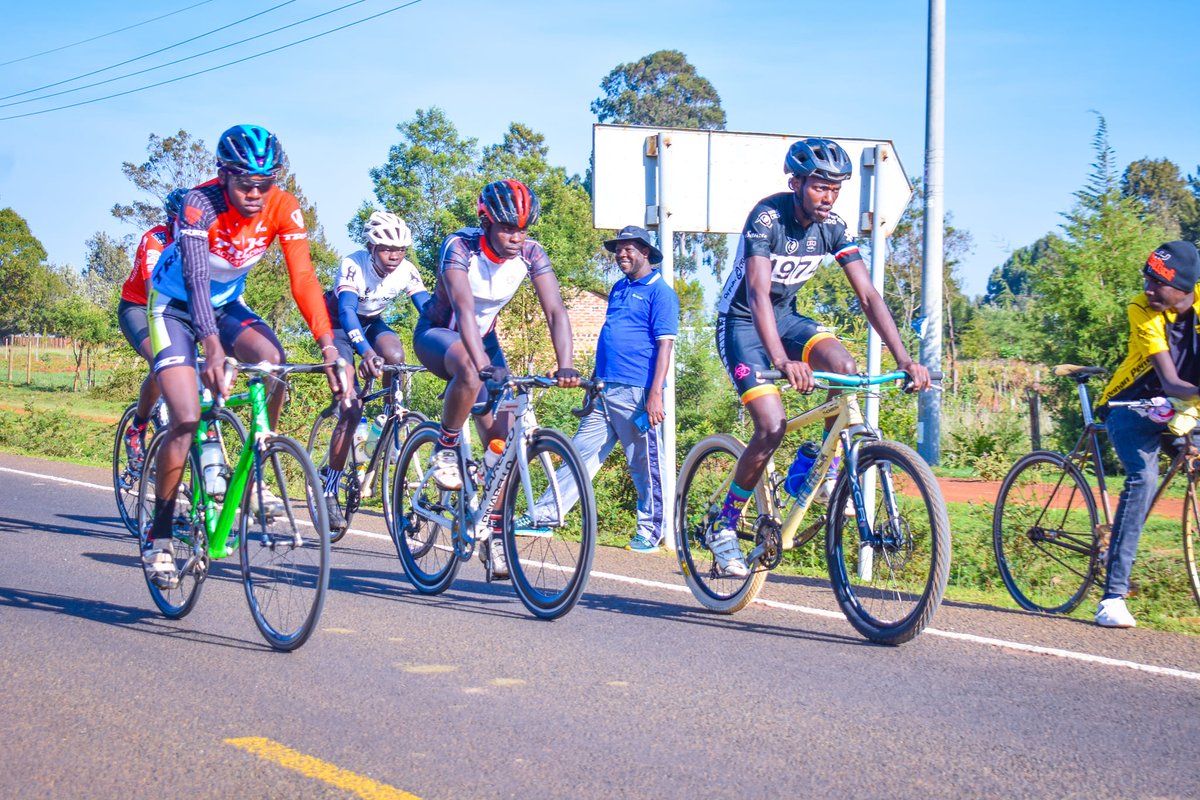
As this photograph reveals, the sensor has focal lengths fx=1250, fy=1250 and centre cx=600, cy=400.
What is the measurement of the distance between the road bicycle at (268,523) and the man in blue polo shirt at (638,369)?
135 inches

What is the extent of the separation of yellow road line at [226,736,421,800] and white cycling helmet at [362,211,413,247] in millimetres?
5148

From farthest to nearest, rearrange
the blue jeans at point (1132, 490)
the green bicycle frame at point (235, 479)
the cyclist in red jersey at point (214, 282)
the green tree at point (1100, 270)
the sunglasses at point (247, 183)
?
the green tree at point (1100, 270)
the blue jeans at point (1132, 490)
the sunglasses at point (247, 183)
the cyclist in red jersey at point (214, 282)
the green bicycle frame at point (235, 479)

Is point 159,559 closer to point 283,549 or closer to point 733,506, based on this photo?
point 283,549

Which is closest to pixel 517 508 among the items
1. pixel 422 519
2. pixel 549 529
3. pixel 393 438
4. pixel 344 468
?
pixel 549 529

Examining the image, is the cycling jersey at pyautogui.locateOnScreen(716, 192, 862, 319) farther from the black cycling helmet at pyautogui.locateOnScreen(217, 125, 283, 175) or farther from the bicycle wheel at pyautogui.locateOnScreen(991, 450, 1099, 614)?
the black cycling helmet at pyautogui.locateOnScreen(217, 125, 283, 175)

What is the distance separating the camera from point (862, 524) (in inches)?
230

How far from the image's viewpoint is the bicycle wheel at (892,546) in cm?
549

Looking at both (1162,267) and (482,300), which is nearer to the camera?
(1162,267)

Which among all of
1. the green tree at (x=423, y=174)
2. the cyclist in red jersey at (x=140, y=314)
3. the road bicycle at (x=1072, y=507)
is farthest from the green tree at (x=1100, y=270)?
the green tree at (x=423, y=174)

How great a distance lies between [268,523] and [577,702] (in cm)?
177

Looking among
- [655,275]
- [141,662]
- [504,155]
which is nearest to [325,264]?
[504,155]

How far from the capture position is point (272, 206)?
6336 mm

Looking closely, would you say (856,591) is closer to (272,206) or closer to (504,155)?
(272,206)

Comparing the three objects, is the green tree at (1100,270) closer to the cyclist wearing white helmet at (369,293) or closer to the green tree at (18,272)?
the cyclist wearing white helmet at (369,293)
